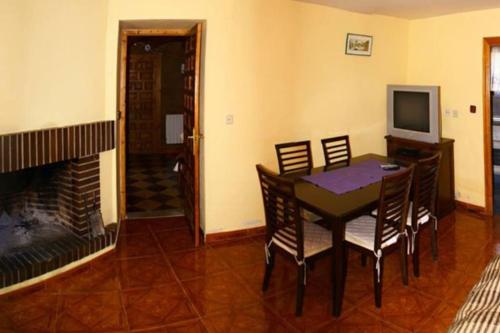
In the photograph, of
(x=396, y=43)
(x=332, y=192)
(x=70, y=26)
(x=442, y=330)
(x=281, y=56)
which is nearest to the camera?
(x=442, y=330)

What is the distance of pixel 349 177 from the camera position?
3.12 m

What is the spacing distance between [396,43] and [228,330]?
3786 millimetres

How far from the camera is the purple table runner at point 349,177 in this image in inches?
114

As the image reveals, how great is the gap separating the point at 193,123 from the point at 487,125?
308cm

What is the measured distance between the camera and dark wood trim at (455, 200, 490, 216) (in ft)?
14.4

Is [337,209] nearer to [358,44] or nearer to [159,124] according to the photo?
[358,44]

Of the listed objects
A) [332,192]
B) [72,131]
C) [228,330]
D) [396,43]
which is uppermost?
[396,43]

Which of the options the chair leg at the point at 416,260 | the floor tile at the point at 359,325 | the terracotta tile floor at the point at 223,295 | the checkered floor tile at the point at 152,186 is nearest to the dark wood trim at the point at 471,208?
the terracotta tile floor at the point at 223,295

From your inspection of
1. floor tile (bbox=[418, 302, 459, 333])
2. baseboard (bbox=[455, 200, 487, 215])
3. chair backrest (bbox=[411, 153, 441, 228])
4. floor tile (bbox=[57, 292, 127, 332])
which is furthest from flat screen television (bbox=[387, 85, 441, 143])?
floor tile (bbox=[57, 292, 127, 332])

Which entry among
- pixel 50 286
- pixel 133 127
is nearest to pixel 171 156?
pixel 133 127

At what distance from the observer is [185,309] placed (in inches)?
103

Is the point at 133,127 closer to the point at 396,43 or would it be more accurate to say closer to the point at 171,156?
the point at 171,156

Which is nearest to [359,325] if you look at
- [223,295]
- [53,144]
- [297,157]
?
[223,295]

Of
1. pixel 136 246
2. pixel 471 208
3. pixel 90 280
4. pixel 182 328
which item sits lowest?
pixel 182 328
